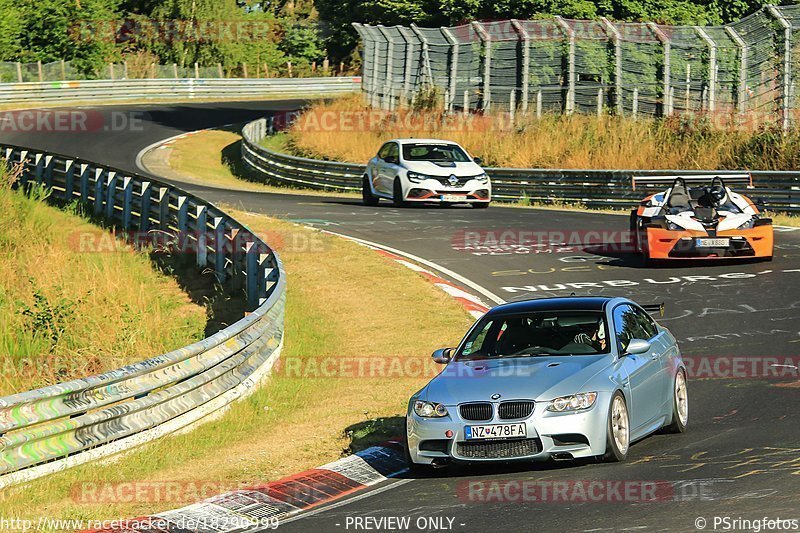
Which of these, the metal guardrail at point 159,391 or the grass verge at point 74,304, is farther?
the grass verge at point 74,304

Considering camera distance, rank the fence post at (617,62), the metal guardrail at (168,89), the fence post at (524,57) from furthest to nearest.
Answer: the metal guardrail at (168,89) → the fence post at (524,57) → the fence post at (617,62)

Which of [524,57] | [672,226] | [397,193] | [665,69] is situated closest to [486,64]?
[524,57]

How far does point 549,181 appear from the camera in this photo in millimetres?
30375

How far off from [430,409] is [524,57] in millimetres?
28579

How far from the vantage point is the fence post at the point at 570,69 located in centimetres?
3569

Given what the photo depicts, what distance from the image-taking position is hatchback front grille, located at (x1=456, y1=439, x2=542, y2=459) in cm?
941

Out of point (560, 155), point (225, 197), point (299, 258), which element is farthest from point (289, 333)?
point (560, 155)

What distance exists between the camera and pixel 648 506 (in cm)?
802

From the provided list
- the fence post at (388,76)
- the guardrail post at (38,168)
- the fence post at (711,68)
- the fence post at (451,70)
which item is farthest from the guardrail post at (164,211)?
the fence post at (388,76)

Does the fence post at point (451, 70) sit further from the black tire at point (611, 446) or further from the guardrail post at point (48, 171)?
the black tire at point (611, 446)

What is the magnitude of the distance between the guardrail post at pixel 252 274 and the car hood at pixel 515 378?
25.6 feet

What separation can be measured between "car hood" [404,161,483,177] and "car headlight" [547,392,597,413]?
19.3 m

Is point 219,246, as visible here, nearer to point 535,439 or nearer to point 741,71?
point 535,439

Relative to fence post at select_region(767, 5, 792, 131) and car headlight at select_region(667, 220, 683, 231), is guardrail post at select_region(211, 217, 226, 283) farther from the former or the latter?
fence post at select_region(767, 5, 792, 131)
